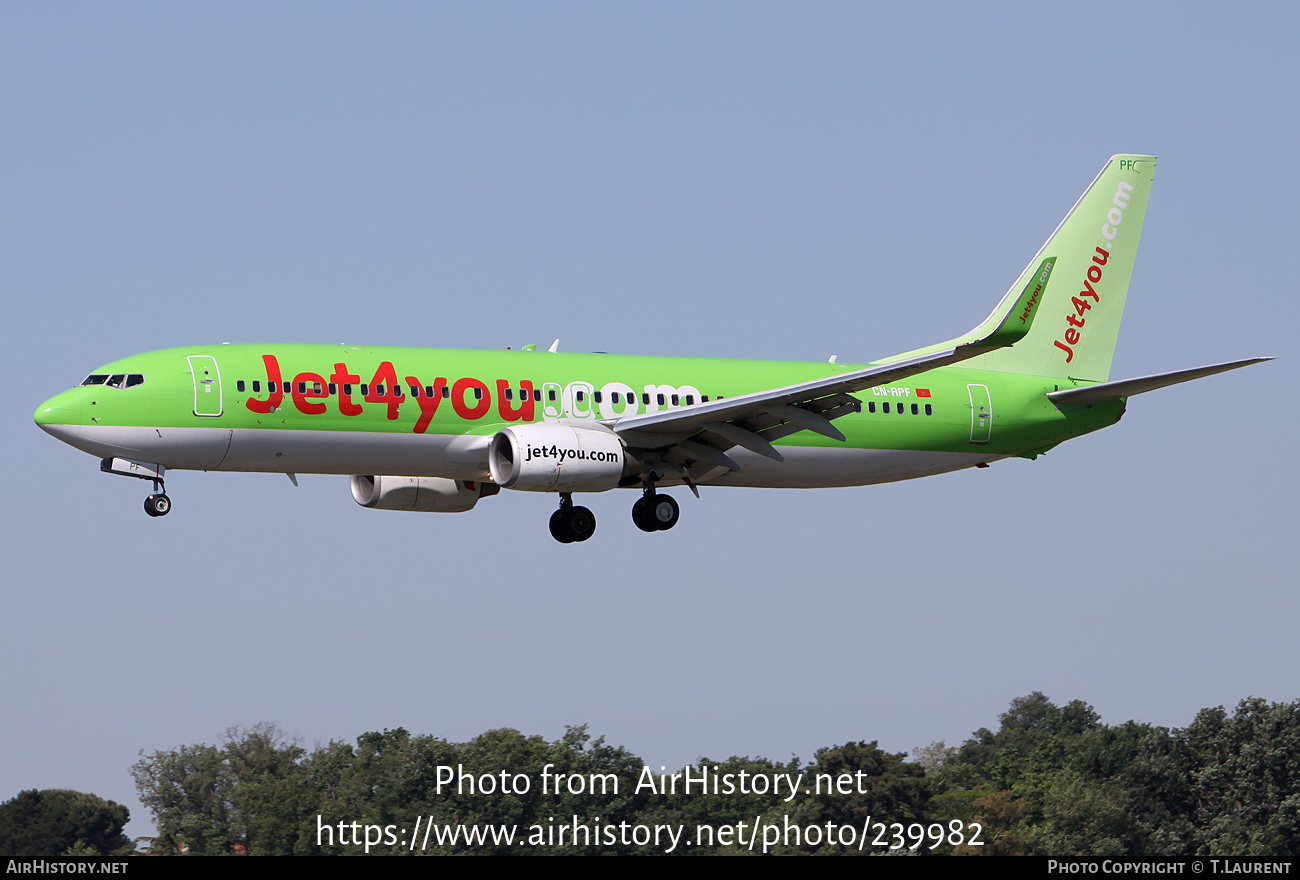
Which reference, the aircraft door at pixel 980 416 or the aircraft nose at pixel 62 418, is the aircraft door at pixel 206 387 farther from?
the aircraft door at pixel 980 416

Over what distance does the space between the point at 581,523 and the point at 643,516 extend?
1.73 metres

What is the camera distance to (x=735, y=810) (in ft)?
306

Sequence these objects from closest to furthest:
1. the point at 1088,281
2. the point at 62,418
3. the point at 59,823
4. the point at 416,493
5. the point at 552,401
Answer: the point at 62,418 < the point at 552,401 < the point at 416,493 < the point at 1088,281 < the point at 59,823

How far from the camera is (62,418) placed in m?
45.7

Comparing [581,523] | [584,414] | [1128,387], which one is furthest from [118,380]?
[1128,387]

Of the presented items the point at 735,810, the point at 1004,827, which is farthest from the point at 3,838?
the point at 1004,827

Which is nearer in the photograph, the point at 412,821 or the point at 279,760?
the point at 412,821

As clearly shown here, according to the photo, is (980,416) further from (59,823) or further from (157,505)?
(59,823)

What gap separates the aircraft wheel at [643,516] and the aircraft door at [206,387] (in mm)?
12169
